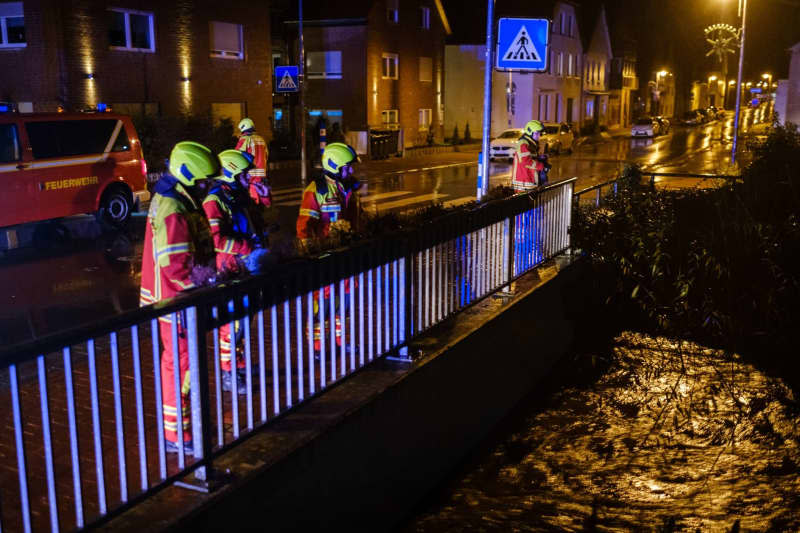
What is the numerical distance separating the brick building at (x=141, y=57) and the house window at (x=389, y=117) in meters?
9.60

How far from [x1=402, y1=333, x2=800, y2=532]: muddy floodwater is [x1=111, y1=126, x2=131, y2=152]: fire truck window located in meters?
9.79

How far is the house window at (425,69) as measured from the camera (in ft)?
146

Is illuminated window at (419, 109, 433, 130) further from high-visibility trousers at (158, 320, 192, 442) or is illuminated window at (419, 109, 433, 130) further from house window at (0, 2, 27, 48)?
high-visibility trousers at (158, 320, 192, 442)

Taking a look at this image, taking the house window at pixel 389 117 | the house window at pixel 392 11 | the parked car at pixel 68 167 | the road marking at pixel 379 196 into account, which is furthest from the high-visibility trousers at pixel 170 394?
the house window at pixel 392 11

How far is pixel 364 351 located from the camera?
17.4ft

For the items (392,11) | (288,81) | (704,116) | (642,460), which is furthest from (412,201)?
(704,116)

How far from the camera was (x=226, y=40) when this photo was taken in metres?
30.7

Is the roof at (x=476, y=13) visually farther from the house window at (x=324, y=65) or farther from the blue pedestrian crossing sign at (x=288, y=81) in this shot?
the blue pedestrian crossing sign at (x=288, y=81)

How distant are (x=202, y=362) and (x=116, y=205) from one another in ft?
37.9

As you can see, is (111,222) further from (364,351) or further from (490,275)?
(364,351)

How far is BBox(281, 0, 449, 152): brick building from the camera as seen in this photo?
39.8 metres

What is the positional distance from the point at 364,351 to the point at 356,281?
1.69ft

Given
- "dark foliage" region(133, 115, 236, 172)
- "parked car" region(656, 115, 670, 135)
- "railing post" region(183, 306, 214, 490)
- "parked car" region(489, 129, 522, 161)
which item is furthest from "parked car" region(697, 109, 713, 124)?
"railing post" region(183, 306, 214, 490)

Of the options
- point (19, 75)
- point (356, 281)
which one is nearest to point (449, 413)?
point (356, 281)
